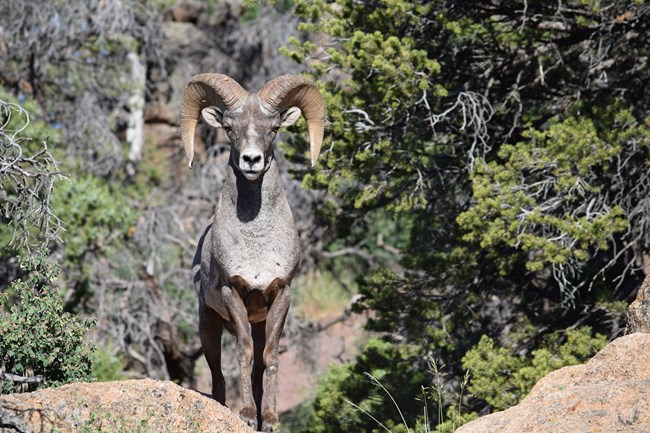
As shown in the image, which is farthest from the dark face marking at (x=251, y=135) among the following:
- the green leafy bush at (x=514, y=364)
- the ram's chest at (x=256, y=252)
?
the green leafy bush at (x=514, y=364)

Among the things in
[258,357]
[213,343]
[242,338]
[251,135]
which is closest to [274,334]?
[242,338]

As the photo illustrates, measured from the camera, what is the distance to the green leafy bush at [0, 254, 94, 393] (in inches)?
323

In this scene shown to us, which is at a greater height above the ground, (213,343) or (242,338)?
(242,338)

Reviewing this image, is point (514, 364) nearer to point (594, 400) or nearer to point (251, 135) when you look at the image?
point (251, 135)

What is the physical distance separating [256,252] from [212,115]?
123 cm

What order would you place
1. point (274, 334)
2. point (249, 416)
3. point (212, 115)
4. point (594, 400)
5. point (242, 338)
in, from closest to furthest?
point (594, 400) < point (249, 416) < point (242, 338) < point (274, 334) < point (212, 115)

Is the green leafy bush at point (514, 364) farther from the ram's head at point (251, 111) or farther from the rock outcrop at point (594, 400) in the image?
the rock outcrop at point (594, 400)

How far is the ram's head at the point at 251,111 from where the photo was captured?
28.0 ft

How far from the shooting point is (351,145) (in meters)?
13.1

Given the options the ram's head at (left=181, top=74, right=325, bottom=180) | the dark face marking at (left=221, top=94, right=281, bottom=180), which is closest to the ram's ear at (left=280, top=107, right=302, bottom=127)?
the ram's head at (left=181, top=74, right=325, bottom=180)

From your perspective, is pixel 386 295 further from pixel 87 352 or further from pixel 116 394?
pixel 116 394

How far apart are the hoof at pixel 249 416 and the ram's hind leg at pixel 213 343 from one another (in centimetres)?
98

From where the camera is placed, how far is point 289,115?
9.10 meters

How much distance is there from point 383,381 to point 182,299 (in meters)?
7.30
